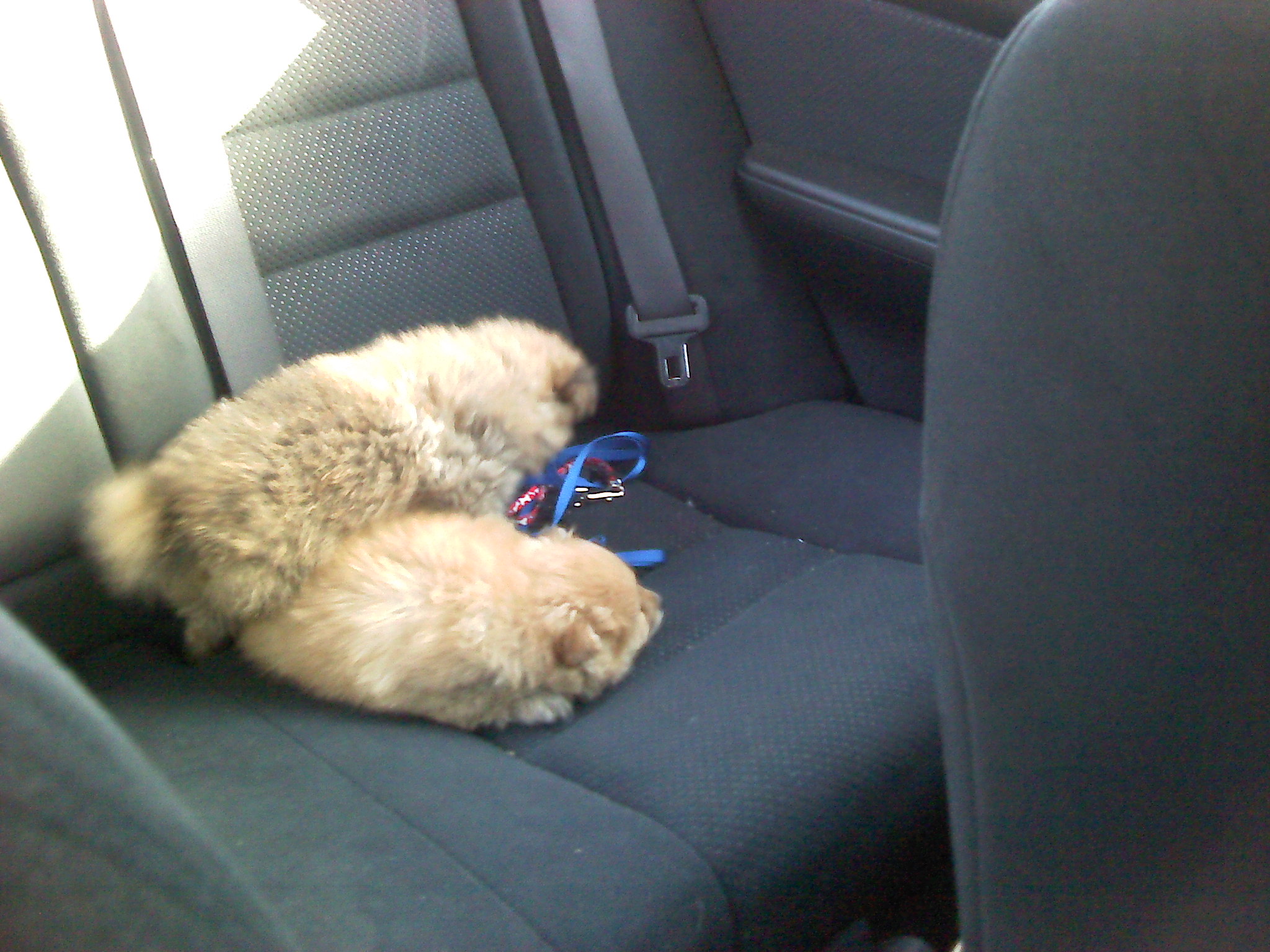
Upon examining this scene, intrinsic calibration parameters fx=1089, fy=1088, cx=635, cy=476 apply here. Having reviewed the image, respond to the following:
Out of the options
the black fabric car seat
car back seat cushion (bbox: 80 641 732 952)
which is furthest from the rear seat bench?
the black fabric car seat

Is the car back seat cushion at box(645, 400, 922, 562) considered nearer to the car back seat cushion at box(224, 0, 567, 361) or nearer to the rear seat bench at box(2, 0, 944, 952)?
the rear seat bench at box(2, 0, 944, 952)

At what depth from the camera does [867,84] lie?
1.46 metres

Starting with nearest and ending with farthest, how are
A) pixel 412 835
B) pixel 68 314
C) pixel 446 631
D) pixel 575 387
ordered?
pixel 412 835, pixel 446 631, pixel 68 314, pixel 575 387

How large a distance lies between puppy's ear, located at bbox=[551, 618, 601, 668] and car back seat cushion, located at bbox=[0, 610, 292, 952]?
60 centimetres

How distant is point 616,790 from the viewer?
0.92 meters

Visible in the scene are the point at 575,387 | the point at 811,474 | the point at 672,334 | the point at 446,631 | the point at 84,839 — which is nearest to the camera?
the point at 84,839

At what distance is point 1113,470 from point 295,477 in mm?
709

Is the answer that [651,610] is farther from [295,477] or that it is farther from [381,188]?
[381,188]

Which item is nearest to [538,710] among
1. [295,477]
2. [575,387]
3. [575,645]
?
[575,645]

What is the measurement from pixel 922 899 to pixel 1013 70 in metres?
0.86

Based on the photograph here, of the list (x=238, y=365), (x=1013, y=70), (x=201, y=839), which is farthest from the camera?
(x=238, y=365)

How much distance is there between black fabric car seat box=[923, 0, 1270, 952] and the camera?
52cm

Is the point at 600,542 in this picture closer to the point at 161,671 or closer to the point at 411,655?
the point at 411,655

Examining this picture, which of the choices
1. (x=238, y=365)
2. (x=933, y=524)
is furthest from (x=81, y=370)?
(x=933, y=524)
